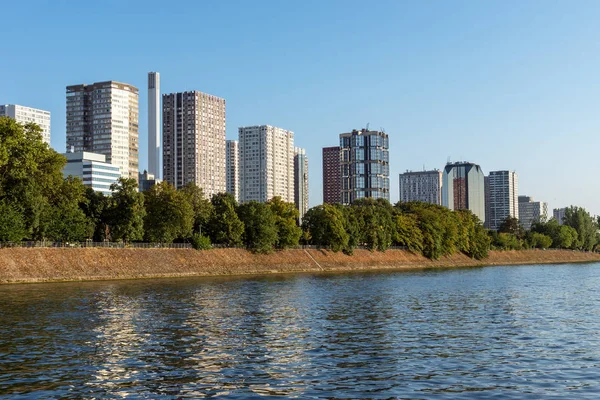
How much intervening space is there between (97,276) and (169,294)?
100ft

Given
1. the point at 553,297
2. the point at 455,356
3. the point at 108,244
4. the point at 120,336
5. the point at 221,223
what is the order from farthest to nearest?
the point at 221,223, the point at 108,244, the point at 553,297, the point at 120,336, the point at 455,356

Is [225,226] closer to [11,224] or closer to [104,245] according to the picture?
[104,245]

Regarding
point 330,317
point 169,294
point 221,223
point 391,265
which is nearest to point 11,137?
point 169,294

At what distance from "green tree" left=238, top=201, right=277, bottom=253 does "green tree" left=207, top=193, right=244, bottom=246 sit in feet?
7.00

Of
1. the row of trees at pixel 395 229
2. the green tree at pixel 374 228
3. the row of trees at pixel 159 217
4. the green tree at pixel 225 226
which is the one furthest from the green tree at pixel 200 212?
the green tree at pixel 374 228

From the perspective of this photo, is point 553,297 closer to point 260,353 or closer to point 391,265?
point 260,353

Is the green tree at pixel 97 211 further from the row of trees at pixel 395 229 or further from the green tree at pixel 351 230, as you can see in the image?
the green tree at pixel 351 230

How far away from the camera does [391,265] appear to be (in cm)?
15738

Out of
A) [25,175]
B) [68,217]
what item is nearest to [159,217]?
[68,217]

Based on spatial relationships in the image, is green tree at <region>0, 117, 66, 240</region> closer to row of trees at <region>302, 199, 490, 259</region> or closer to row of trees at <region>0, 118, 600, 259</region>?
row of trees at <region>0, 118, 600, 259</region>

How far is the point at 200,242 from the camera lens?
11975cm

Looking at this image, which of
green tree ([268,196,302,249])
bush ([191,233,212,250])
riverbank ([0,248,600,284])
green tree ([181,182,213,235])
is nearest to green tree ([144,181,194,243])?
bush ([191,233,212,250])

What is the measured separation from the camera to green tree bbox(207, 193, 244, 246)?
125m

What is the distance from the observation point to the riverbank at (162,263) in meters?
88.4
